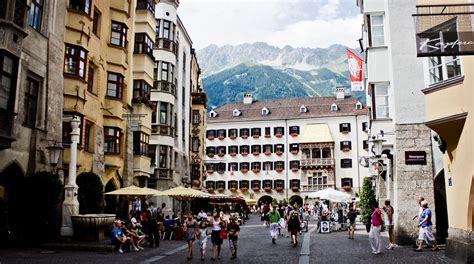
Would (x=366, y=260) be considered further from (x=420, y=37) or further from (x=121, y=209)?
(x=121, y=209)

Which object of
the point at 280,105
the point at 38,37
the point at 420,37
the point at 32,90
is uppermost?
the point at 280,105

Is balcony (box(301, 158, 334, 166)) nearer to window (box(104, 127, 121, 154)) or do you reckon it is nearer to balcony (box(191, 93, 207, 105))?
balcony (box(191, 93, 207, 105))

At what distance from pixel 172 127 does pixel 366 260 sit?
28683mm

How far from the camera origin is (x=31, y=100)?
21.0 m

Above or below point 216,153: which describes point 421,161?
below

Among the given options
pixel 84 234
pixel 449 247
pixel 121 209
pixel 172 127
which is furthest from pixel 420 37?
pixel 172 127

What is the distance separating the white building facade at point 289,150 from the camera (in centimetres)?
7762

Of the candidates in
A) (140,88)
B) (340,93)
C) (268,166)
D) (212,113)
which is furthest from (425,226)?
(212,113)

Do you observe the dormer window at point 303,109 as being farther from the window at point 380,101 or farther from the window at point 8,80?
the window at point 8,80

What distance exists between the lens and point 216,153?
83.6m

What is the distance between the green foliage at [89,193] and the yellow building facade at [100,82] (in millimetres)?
749

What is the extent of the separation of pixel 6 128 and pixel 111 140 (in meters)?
11.3

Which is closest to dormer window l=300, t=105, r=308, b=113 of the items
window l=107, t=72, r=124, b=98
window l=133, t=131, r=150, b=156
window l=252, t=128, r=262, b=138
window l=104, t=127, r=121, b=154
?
window l=252, t=128, r=262, b=138

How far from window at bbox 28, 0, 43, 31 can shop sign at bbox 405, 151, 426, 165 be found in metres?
17.7
